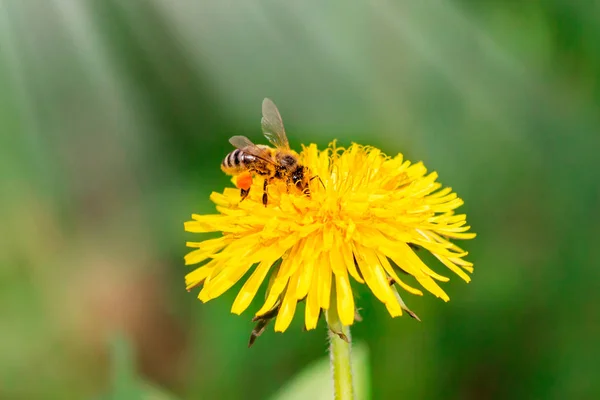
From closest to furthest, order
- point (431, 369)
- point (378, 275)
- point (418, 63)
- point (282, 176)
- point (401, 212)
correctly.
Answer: point (378, 275), point (401, 212), point (282, 176), point (431, 369), point (418, 63)

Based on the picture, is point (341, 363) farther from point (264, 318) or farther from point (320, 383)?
point (320, 383)

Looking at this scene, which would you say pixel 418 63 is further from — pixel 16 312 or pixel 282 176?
pixel 16 312

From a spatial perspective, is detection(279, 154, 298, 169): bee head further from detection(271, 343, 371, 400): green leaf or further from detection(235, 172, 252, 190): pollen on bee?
detection(271, 343, 371, 400): green leaf

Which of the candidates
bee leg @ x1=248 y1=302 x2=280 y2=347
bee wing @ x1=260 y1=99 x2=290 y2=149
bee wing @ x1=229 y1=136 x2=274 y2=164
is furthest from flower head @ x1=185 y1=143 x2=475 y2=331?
bee wing @ x1=260 y1=99 x2=290 y2=149

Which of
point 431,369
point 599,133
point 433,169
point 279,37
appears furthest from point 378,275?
point 279,37

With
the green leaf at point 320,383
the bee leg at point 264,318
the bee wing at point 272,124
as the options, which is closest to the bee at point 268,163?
the bee wing at point 272,124
